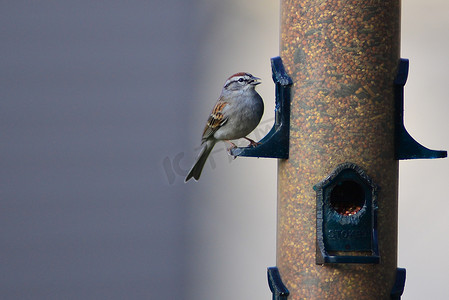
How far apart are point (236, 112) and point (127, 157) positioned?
3.38 metres

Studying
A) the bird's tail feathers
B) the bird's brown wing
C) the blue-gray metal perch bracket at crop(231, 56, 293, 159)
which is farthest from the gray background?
the blue-gray metal perch bracket at crop(231, 56, 293, 159)

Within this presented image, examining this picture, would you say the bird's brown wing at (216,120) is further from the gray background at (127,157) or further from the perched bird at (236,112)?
the gray background at (127,157)

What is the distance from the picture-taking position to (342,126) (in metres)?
3.34

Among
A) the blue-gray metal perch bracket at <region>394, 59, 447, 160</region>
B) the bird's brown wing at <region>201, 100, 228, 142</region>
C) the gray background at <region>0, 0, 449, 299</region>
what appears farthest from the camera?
the gray background at <region>0, 0, 449, 299</region>

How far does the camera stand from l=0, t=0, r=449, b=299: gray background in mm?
7145

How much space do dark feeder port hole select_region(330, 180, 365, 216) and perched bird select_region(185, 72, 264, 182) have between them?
0.79 metres

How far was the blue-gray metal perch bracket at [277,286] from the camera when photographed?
3426mm

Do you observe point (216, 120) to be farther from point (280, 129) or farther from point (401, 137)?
point (401, 137)

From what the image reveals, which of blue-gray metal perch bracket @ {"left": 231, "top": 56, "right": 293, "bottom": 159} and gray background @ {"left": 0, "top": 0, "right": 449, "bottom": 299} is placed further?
gray background @ {"left": 0, "top": 0, "right": 449, "bottom": 299}

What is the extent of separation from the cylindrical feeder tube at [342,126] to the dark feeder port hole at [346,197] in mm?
95

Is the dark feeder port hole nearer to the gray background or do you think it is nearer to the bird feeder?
the bird feeder

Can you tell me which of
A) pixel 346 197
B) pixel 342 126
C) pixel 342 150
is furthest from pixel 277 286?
pixel 342 126

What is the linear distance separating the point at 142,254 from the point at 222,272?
85cm

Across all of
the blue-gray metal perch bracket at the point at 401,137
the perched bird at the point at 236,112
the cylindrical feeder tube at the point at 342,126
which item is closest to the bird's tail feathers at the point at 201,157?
the perched bird at the point at 236,112
